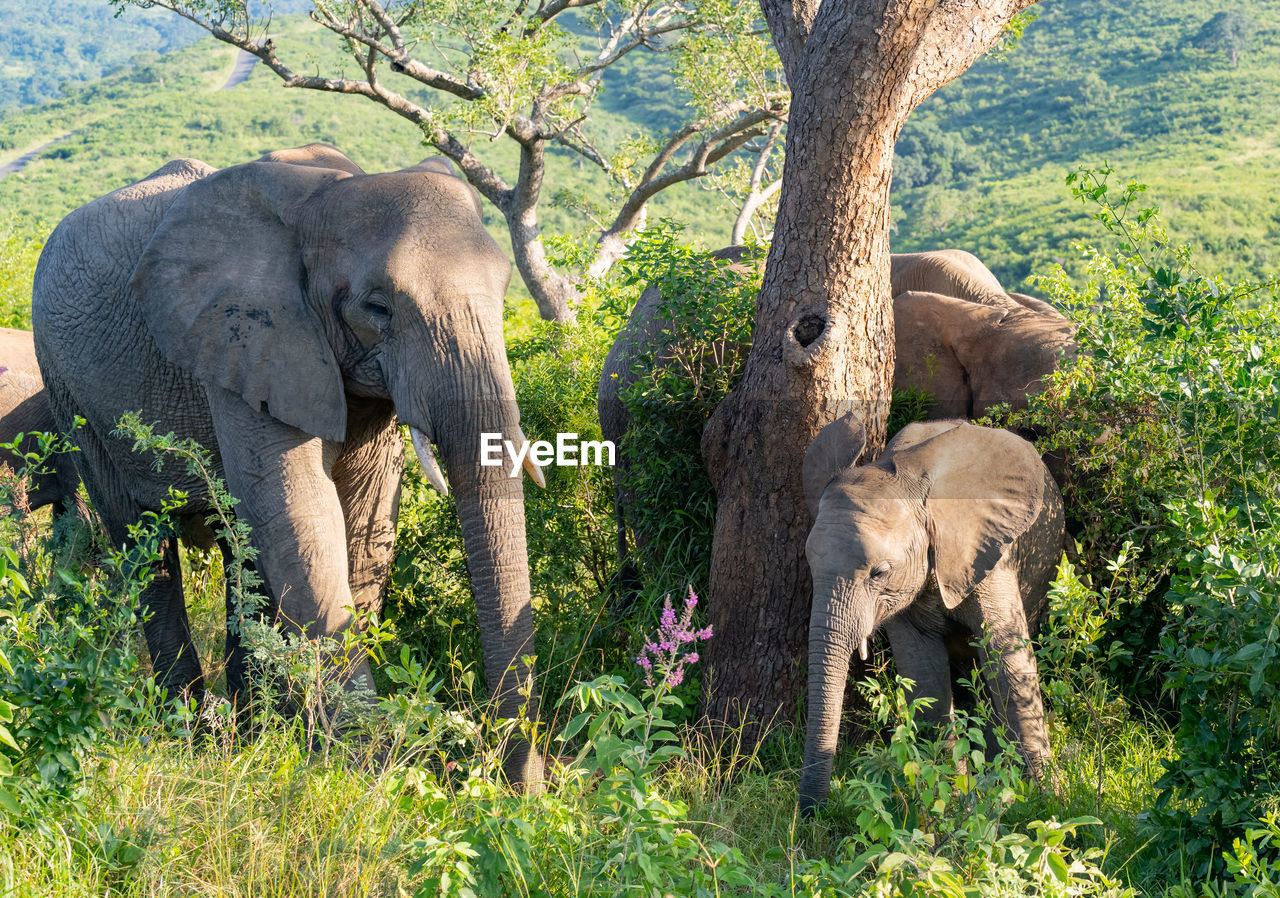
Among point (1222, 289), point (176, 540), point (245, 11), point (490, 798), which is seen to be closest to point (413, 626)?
point (176, 540)

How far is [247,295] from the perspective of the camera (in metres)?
5.00

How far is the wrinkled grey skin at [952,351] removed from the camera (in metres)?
6.08

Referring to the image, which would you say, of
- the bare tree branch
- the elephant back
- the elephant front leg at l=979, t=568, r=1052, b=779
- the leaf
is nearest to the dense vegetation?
the leaf

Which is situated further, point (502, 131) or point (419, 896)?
point (502, 131)

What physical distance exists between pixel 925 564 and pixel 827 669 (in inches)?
25.8

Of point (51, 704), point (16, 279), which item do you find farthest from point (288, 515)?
point (16, 279)

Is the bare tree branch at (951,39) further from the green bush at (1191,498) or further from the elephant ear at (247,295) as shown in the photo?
the elephant ear at (247,295)

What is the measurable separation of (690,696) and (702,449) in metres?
1.19

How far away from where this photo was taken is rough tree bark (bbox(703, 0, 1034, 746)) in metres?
5.06

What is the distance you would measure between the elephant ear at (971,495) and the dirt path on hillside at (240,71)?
7163 centimetres

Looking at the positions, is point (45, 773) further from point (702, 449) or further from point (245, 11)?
point (245, 11)

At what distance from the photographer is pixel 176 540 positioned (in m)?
6.17

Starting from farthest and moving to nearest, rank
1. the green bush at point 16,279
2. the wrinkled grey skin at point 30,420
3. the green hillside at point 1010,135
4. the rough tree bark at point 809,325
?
the green hillside at point 1010,135
the green bush at point 16,279
the wrinkled grey skin at point 30,420
the rough tree bark at point 809,325

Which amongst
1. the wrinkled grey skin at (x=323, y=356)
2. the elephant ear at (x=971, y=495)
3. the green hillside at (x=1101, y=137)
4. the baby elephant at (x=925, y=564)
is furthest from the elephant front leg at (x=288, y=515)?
the green hillside at (x=1101, y=137)
